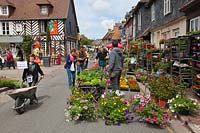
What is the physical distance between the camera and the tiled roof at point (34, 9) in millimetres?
35938

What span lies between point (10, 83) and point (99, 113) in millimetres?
6867

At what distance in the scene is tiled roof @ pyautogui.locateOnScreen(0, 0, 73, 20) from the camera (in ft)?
118

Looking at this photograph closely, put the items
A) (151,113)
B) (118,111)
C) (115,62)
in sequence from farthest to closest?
1. (115,62)
2. (118,111)
3. (151,113)

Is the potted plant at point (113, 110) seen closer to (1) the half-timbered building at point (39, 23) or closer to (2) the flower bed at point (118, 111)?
(2) the flower bed at point (118, 111)

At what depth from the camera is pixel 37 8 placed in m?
37.7

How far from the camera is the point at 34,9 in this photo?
37.6 m

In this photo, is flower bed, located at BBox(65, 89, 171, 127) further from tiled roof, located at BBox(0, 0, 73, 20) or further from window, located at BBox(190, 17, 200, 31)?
tiled roof, located at BBox(0, 0, 73, 20)

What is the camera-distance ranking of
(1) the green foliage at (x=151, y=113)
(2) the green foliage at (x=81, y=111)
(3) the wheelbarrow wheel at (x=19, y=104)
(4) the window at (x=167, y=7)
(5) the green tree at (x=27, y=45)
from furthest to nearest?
(5) the green tree at (x=27, y=45), (4) the window at (x=167, y=7), (3) the wheelbarrow wheel at (x=19, y=104), (2) the green foliage at (x=81, y=111), (1) the green foliage at (x=151, y=113)

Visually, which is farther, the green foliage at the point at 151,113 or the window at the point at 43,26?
the window at the point at 43,26

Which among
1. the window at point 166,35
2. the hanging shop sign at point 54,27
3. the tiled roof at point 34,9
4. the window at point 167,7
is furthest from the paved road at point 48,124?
the tiled roof at point 34,9

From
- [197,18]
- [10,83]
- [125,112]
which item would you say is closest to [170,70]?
[197,18]

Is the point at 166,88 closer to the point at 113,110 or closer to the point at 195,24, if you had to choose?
the point at 113,110

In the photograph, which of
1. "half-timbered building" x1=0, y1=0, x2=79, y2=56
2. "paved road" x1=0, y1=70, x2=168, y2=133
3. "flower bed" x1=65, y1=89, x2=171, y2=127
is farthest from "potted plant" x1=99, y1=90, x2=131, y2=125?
"half-timbered building" x1=0, y1=0, x2=79, y2=56

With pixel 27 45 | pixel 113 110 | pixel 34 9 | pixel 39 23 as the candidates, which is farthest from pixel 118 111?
pixel 34 9
